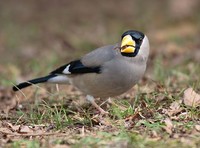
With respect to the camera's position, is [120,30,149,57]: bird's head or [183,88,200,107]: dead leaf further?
[120,30,149,57]: bird's head

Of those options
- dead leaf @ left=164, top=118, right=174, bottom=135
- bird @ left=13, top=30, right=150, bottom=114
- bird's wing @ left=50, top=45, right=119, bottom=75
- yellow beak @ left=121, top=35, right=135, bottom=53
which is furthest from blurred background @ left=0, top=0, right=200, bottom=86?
dead leaf @ left=164, top=118, right=174, bottom=135

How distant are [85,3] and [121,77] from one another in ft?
24.7

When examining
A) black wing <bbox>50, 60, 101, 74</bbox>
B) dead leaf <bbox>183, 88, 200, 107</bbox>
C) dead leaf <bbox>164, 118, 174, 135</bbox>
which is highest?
black wing <bbox>50, 60, 101, 74</bbox>

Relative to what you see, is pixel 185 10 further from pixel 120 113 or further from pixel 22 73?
pixel 120 113

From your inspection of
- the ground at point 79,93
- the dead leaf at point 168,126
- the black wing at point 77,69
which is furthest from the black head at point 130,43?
the dead leaf at point 168,126

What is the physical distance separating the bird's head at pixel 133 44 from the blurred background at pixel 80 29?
2202 mm

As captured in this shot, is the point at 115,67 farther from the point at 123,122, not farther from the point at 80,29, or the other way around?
the point at 80,29

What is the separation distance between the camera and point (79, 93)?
6.44 metres

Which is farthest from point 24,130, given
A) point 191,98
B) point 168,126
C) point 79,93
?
point 79,93

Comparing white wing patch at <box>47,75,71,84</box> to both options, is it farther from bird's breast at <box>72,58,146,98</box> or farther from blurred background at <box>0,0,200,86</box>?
blurred background at <box>0,0,200,86</box>

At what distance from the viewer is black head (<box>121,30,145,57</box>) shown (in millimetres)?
5297

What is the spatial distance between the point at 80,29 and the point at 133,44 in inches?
222

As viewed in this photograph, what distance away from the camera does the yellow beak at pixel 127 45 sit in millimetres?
5283

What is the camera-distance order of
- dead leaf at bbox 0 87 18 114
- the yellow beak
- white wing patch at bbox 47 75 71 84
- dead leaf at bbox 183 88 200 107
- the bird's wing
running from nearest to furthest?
dead leaf at bbox 183 88 200 107
the yellow beak
the bird's wing
dead leaf at bbox 0 87 18 114
white wing patch at bbox 47 75 71 84
